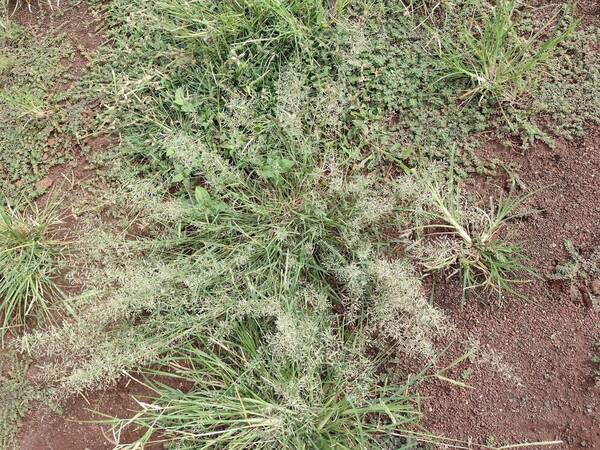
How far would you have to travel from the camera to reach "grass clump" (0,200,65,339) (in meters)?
2.81

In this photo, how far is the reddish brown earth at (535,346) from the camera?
232 cm

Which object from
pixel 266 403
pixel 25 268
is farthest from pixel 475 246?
pixel 25 268

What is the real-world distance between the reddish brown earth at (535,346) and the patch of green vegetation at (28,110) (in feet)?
4.16

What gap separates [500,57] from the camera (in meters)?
2.66

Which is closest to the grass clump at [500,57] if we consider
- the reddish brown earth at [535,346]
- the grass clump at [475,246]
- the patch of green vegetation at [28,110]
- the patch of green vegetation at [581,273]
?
the reddish brown earth at [535,346]

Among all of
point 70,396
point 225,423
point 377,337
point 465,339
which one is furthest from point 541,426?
point 70,396

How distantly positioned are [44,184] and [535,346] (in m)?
2.56

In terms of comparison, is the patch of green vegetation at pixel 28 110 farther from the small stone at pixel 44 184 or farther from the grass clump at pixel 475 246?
→ the grass clump at pixel 475 246

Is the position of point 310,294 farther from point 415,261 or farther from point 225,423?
point 225,423

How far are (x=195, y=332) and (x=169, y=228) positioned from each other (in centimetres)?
53

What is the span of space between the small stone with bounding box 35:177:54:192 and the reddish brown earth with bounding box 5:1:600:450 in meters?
1.14

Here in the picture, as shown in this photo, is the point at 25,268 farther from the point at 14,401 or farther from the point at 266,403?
the point at 266,403

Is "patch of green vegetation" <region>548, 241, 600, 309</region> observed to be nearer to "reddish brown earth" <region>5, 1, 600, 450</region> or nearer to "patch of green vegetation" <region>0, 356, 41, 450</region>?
"reddish brown earth" <region>5, 1, 600, 450</region>

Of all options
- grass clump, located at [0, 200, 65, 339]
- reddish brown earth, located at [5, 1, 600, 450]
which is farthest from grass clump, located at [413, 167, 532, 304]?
grass clump, located at [0, 200, 65, 339]
